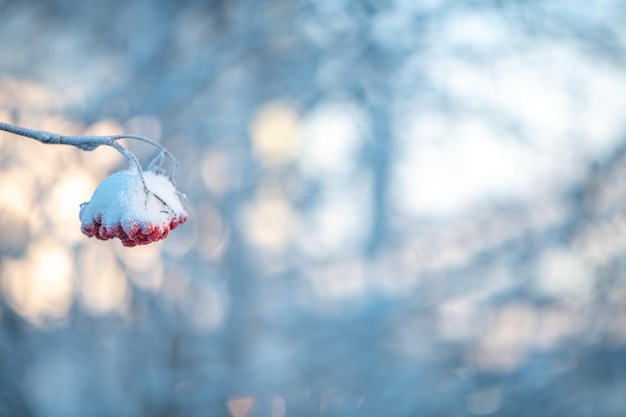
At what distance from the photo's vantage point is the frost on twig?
1.15 metres

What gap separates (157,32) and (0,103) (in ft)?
3.90

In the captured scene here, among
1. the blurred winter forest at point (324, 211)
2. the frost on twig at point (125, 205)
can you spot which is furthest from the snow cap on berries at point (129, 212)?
the blurred winter forest at point (324, 211)

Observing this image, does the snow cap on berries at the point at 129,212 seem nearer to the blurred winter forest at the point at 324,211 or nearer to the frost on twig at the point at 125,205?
the frost on twig at the point at 125,205

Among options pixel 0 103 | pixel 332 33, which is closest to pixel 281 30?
pixel 332 33

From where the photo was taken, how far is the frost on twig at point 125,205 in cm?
115

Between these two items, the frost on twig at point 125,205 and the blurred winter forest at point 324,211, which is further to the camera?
the blurred winter forest at point 324,211

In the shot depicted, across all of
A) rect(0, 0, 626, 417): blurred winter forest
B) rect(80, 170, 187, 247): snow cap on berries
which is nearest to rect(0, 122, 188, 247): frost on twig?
rect(80, 170, 187, 247): snow cap on berries

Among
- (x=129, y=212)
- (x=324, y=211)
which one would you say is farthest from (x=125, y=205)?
(x=324, y=211)

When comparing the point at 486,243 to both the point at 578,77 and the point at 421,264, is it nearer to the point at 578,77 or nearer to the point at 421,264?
the point at 421,264

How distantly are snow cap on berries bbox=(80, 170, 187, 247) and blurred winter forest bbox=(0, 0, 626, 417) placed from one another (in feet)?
7.06

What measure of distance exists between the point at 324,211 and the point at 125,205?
2.48m

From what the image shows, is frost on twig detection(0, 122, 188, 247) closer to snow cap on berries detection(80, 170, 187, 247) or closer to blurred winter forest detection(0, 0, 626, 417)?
snow cap on berries detection(80, 170, 187, 247)

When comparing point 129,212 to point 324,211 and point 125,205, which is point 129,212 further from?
point 324,211

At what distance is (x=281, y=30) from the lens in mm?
3576
